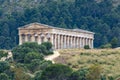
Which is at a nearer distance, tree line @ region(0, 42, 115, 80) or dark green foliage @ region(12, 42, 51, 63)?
tree line @ region(0, 42, 115, 80)

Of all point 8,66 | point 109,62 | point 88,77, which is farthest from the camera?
point 109,62

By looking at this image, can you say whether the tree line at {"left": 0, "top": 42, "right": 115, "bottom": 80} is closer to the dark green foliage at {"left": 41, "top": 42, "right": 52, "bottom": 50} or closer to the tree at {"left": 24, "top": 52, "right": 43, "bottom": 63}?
the tree at {"left": 24, "top": 52, "right": 43, "bottom": 63}

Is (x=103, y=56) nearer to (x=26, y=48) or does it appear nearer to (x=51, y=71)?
(x=26, y=48)

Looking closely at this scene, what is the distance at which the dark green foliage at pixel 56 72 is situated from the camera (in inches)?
5901

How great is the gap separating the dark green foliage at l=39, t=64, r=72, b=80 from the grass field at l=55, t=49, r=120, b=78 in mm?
9851

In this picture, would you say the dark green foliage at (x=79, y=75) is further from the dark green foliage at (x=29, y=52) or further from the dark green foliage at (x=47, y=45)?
the dark green foliage at (x=47, y=45)

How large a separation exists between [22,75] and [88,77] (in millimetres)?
10421

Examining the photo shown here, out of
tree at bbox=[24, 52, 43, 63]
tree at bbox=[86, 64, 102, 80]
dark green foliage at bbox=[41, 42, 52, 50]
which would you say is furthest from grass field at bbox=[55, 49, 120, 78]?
tree at bbox=[86, 64, 102, 80]

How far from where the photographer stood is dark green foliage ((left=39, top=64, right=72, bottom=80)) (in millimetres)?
149875

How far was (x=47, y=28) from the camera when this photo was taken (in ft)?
644

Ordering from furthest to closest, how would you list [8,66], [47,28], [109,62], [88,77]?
[47,28] < [109,62] < [8,66] < [88,77]

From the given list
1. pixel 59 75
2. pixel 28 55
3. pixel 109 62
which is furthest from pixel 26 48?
pixel 59 75

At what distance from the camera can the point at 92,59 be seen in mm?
173625

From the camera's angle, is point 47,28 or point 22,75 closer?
point 22,75
